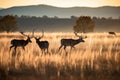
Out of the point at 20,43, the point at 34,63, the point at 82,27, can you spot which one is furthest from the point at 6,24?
the point at 34,63

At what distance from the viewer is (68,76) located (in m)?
4.82

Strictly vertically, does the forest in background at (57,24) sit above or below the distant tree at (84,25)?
below

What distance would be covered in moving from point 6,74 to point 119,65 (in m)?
2.27

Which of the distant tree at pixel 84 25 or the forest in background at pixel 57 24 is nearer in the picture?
the distant tree at pixel 84 25

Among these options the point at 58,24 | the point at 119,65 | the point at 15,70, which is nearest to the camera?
the point at 15,70

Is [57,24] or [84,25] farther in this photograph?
[57,24]

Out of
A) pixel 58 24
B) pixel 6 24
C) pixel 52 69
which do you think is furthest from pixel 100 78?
pixel 58 24

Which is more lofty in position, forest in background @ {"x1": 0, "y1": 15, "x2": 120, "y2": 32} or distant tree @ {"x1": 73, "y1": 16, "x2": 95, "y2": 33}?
distant tree @ {"x1": 73, "y1": 16, "x2": 95, "y2": 33}

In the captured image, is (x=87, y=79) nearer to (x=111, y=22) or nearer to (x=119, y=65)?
(x=119, y=65)

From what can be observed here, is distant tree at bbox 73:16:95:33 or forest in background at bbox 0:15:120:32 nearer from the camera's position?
distant tree at bbox 73:16:95:33

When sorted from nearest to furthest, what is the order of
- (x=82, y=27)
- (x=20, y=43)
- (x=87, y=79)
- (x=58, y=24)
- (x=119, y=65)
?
(x=87, y=79), (x=119, y=65), (x=20, y=43), (x=82, y=27), (x=58, y=24)

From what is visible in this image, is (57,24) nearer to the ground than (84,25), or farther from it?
nearer to the ground

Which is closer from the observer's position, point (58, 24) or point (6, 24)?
point (6, 24)

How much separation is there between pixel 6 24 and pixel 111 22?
1843 cm
